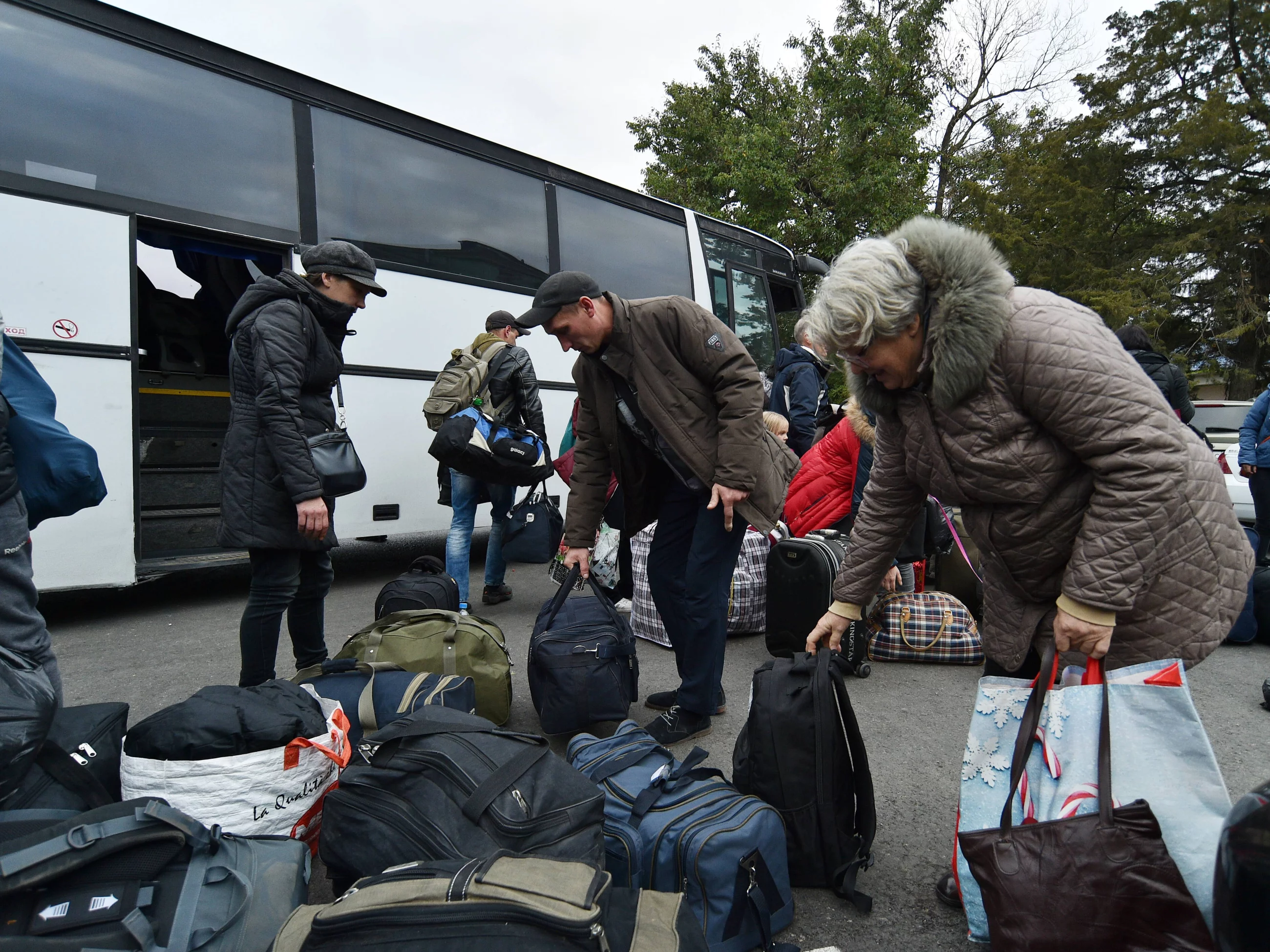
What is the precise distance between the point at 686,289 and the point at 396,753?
275 inches

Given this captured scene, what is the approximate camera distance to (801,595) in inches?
165

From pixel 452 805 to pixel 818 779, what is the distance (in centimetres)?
99

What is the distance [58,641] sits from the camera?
443 cm

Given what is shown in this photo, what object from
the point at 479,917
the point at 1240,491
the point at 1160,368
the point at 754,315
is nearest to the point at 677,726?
the point at 479,917

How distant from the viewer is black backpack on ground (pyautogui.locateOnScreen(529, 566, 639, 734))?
9.75 ft

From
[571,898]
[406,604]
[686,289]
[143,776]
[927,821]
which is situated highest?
[686,289]

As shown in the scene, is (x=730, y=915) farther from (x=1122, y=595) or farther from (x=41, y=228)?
(x=41, y=228)

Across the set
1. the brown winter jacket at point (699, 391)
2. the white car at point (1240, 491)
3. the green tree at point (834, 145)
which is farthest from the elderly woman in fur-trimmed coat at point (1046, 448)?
the green tree at point (834, 145)

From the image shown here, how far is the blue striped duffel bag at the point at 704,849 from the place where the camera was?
6.12 feet

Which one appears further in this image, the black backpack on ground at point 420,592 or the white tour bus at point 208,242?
the white tour bus at point 208,242

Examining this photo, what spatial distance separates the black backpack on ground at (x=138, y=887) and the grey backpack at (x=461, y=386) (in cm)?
336

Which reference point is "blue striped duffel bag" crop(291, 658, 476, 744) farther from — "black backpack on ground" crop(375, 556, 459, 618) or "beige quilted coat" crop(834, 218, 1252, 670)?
"beige quilted coat" crop(834, 218, 1252, 670)

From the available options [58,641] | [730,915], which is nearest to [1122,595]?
[730,915]

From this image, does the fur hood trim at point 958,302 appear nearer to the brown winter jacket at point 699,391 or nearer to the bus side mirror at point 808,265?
the brown winter jacket at point 699,391
